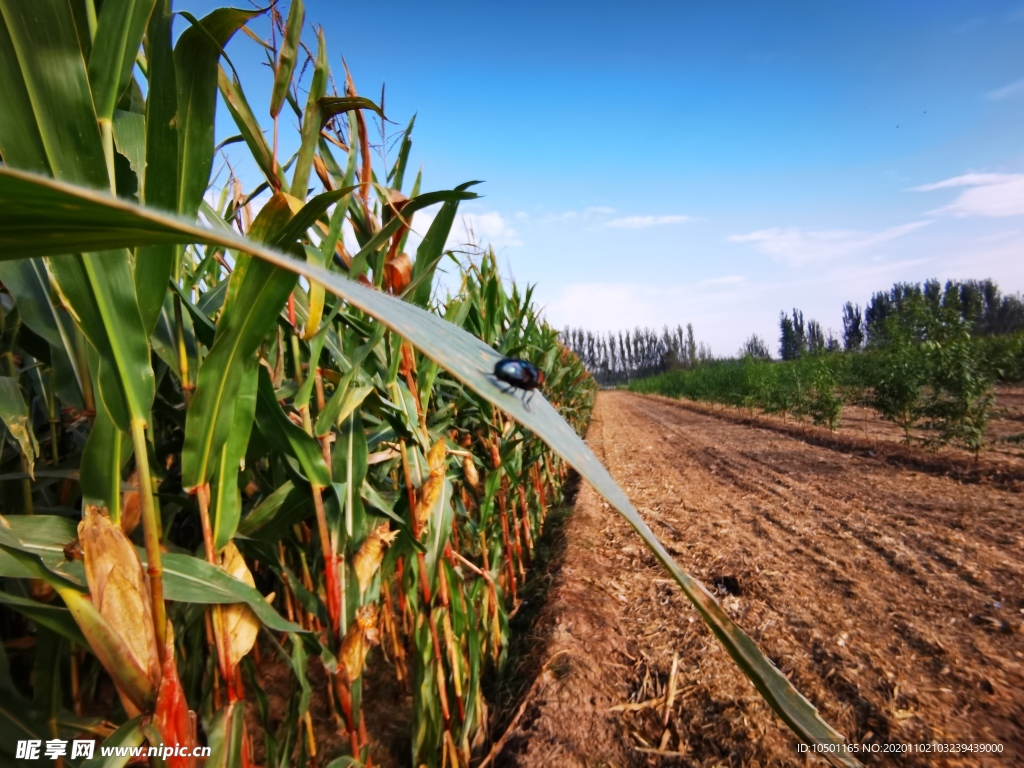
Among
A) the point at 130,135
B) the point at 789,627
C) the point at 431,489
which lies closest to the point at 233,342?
the point at 130,135

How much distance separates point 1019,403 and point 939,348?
941cm

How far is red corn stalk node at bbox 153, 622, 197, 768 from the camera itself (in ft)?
2.23

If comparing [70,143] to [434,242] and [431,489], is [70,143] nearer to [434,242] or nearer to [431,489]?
[434,242]

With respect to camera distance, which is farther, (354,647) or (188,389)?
(354,647)

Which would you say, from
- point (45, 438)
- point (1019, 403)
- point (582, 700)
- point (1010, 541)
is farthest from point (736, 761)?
point (1019, 403)

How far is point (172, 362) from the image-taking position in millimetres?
930

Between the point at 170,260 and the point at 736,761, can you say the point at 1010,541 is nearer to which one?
the point at 736,761

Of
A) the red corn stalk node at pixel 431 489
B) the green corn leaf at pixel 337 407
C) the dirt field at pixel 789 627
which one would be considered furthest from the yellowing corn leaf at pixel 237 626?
the dirt field at pixel 789 627

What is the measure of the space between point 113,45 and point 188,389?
1.80 feet

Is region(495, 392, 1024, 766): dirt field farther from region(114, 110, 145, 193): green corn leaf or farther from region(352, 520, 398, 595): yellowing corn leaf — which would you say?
region(114, 110, 145, 193): green corn leaf

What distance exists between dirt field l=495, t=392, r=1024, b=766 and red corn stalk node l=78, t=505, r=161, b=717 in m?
1.78

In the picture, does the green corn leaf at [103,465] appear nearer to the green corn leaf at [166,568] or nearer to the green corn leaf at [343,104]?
the green corn leaf at [166,568]

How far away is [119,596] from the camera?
655 mm

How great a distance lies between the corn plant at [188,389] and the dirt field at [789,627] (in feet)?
3.23
